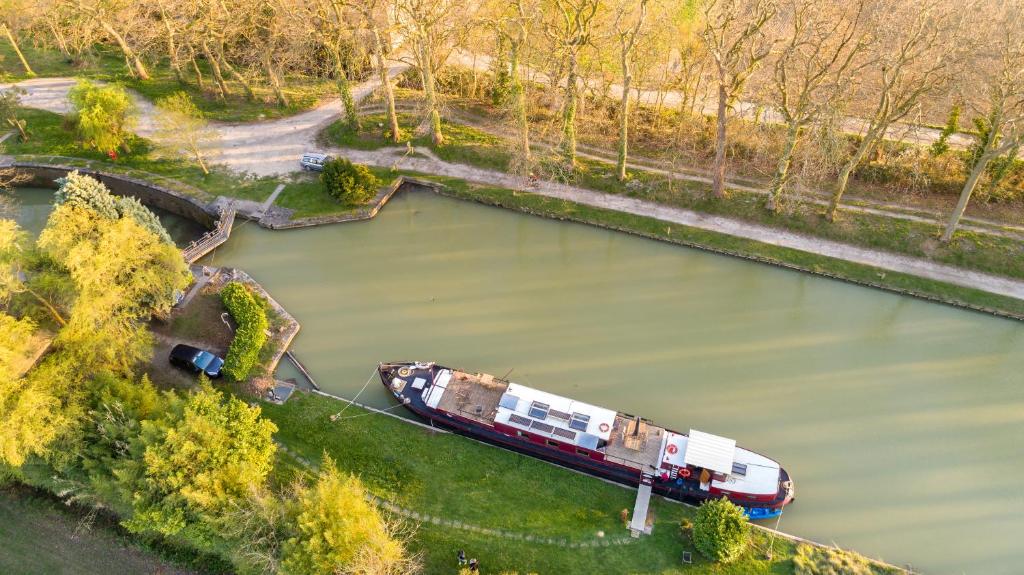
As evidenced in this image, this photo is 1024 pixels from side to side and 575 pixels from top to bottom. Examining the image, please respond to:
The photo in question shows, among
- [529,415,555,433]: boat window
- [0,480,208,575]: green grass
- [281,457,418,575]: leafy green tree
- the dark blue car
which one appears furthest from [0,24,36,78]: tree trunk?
[529,415,555,433]: boat window

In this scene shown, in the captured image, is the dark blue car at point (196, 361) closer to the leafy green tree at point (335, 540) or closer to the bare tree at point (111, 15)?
the leafy green tree at point (335, 540)

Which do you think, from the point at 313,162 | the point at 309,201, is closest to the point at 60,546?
the point at 309,201

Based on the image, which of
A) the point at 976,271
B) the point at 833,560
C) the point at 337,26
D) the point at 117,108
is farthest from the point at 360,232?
the point at 976,271

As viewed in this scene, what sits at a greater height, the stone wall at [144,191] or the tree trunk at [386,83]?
the tree trunk at [386,83]

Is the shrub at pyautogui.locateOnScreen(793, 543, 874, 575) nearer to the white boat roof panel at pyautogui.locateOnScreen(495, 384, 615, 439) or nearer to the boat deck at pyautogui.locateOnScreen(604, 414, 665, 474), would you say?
the boat deck at pyautogui.locateOnScreen(604, 414, 665, 474)

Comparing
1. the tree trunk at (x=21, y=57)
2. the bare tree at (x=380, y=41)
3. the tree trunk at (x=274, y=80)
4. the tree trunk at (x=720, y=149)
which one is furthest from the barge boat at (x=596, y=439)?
the tree trunk at (x=21, y=57)
